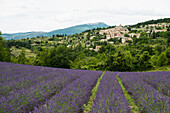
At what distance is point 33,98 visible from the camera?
3959 mm

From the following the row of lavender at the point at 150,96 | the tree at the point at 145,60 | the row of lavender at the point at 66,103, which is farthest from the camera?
the tree at the point at 145,60

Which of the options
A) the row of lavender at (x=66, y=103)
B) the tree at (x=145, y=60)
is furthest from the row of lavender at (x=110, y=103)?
the tree at (x=145, y=60)

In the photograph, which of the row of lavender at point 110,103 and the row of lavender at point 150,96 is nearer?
the row of lavender at point 110,103

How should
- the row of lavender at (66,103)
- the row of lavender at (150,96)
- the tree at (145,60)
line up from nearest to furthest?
the row of lavender at (66,103) → the row of lavender at (150,96) → the tree at (145,60)

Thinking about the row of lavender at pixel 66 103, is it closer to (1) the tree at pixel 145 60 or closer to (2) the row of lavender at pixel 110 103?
(2) the row of lavender at pixel 110 103

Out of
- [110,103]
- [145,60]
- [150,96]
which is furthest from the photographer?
[145,60]

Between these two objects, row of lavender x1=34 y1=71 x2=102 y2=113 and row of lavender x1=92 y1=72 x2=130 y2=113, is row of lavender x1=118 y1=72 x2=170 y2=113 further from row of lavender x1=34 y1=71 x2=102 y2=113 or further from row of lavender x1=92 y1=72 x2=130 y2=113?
row of lavender x1=34 y1=71 x2=102 y2=113

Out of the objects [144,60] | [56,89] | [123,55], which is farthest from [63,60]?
[56,89]

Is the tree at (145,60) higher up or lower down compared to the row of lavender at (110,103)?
lower down

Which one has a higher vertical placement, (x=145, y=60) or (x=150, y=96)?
(x=150, y=96)

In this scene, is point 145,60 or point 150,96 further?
point 145,60

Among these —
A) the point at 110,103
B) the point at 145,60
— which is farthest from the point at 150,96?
the point at 145,60

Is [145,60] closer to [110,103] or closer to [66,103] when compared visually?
[110,103]

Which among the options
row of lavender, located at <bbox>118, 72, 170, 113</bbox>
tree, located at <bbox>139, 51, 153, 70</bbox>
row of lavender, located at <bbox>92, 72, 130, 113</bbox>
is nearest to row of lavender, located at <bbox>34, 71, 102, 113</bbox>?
row of lavender, located at <bbox>92, 72, 130, 113</bbox>
